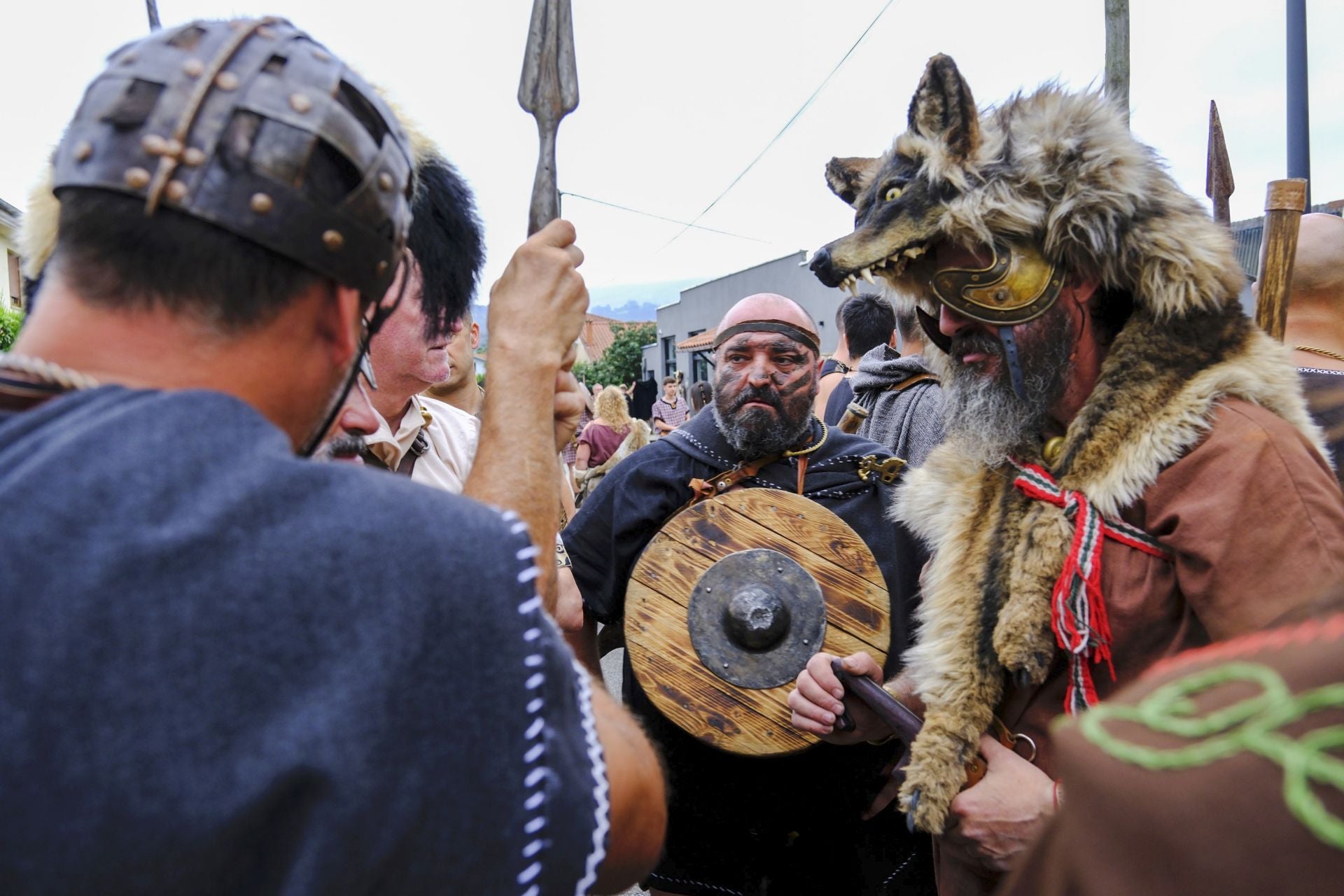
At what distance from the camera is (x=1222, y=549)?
144cm

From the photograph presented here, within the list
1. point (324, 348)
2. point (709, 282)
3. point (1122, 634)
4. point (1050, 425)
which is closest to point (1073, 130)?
point (1050, 425)

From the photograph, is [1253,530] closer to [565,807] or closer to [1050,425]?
[1050,425]

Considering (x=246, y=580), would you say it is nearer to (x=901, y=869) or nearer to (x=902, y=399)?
(x=901, y=869)

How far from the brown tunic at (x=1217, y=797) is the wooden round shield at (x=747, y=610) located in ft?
6.38

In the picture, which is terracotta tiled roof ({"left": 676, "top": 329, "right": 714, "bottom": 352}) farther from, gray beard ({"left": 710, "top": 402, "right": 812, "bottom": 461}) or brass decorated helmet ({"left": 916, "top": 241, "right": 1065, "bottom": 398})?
brass decorated helmet ({"left": 916, "top": 241, "right": 1065, "bottom": 398})

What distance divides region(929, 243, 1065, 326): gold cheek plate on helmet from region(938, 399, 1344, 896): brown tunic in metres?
0.39

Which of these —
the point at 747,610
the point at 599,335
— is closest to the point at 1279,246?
the point at 747,610

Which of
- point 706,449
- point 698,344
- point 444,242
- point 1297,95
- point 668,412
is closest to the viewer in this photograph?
point 444,242

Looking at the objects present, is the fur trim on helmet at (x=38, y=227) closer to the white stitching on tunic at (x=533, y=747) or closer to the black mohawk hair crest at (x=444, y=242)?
the black mohawk hair crest at (x=444, y=242)

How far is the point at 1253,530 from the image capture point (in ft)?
4.69

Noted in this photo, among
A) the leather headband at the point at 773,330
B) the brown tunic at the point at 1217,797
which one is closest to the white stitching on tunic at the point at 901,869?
the leather headband at the point at 773,330

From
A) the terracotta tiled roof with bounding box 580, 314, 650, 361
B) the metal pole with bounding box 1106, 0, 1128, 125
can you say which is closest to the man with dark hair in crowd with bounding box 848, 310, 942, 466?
the metal pole with bounding box 1106, 0, 1128, 125

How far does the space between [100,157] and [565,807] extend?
2.35ft

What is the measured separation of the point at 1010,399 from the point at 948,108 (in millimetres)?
628
